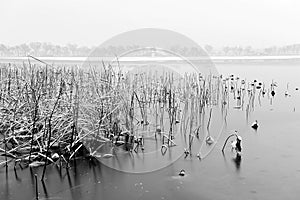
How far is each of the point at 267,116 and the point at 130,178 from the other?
4.56 m

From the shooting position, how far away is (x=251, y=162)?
14.2 ft

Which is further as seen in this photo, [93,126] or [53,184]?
[93,126]

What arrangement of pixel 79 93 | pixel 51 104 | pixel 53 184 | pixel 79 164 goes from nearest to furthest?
Result: 1. pixel 53 184
2. pixel 79 164
3. pixel 79 93
4. pixel 51 104

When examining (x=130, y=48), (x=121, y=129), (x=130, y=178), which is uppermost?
(x=130, y=48)

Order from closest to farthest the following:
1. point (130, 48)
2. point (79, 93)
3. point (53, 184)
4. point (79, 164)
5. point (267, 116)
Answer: point (53, 184), point (79, 164), point (79, 93), point (130, 48), point (267, 116)

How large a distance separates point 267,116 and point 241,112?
643 millimetres

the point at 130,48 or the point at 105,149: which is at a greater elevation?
the point at 130,48

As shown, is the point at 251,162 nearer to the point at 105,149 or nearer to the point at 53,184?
the point at 105,149

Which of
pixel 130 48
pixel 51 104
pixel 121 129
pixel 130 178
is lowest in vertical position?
pixel 130 178

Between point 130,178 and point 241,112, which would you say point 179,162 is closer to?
point 130,178

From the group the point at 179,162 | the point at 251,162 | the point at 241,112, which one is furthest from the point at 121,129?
the point at 241,112

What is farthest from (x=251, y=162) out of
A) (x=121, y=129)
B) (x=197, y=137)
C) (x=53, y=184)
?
(x=53, y=184)

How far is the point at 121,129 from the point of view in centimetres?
535

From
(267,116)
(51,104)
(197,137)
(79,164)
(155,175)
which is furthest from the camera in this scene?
(267,116)
